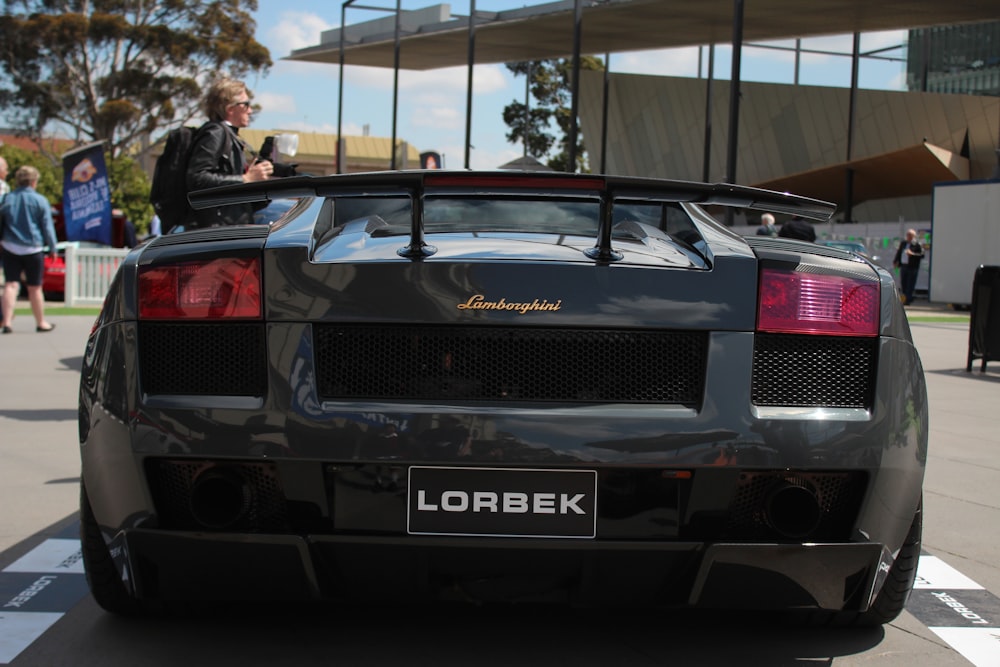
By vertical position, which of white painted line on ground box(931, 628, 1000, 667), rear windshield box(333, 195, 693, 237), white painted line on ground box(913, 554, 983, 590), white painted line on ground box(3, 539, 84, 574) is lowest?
white painted line on ground box(3, 539, 84, 574)

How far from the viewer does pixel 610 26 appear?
38.9m

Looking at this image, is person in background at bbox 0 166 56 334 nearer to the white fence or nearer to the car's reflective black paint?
the white fence

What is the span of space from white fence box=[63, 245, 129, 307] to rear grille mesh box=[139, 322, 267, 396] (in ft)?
50.6

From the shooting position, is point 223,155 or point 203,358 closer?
point 203,358

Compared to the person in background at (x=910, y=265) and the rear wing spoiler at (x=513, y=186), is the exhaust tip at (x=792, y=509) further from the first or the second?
the person in background at (x=910, y=265)

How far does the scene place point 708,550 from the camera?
2.44 m

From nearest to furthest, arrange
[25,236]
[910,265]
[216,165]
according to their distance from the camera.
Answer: [216,165] < [25,236] < [910,265]

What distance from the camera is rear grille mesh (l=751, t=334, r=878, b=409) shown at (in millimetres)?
2531

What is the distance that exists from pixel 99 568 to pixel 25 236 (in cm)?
992

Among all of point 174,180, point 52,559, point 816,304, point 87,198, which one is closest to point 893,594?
point 816,304

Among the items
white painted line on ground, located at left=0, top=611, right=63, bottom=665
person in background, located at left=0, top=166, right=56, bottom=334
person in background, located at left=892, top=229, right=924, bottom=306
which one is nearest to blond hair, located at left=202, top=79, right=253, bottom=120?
white painted line on ground, located at left=0, top=611, right=63, bottom=665

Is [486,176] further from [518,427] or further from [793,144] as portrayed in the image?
[793,144]

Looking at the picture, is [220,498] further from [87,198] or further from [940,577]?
[87,198]

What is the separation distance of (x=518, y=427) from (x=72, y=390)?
638 cm
